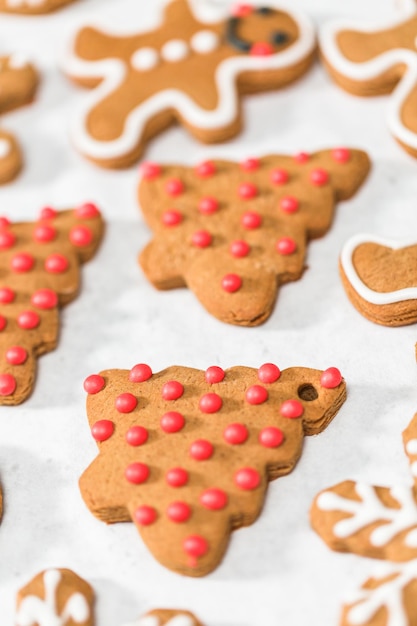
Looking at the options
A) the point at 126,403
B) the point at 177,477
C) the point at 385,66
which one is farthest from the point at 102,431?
the point at 385,66

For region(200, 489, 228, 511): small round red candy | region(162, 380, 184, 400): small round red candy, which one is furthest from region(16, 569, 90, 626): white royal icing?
region(162, 380, 184, 400): small round red candy

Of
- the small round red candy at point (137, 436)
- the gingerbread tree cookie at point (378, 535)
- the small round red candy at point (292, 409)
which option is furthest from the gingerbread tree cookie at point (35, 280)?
the gingerbread tree cookie at point (378, 535)

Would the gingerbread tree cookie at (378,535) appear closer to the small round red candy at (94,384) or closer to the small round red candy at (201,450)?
the small round red candy at (201,450)

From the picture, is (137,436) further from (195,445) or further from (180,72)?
(180,72)

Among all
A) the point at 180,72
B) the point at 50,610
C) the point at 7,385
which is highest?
the point at 180,72

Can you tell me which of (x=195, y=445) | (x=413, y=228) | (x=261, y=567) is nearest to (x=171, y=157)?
(x=413, y=228)

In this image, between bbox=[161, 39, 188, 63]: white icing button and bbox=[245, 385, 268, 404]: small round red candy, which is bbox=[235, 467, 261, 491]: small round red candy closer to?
bbox=[245, 385, 268, 404]: small round red candy
